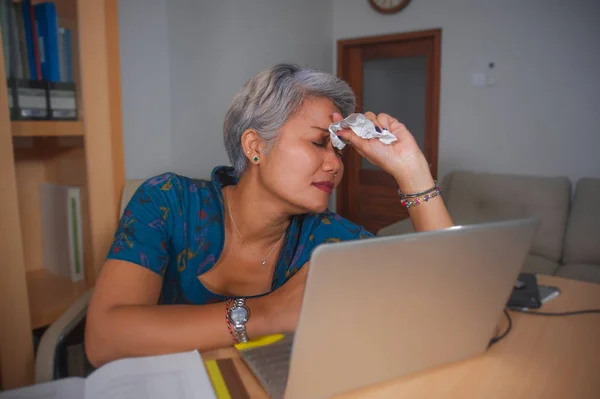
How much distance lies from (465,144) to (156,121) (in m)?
2.20

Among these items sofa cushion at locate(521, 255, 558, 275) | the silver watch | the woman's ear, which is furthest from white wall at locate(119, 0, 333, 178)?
sofa cushion at locate(521, 255, 558, 275)

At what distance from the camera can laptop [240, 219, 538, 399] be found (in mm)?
525

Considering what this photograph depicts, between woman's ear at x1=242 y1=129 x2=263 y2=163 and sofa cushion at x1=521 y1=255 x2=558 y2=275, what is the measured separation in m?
1.98

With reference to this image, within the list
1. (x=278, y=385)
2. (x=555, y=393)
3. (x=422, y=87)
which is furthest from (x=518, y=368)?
(x=422, y=87)

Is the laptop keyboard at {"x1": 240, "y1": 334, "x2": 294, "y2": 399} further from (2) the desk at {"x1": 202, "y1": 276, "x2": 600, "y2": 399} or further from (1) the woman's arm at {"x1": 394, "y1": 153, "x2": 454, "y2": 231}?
(1) the woman's arm at {"x1": 394, "y1": 153, "x2": 454, "y2": 231}

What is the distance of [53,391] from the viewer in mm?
618

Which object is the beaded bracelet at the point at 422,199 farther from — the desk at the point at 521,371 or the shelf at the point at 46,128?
the shelf at the point at 46,128

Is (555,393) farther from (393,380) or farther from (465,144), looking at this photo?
(465,144)

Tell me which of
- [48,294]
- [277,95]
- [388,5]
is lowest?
[48,294]

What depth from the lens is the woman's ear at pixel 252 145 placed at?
1.07 meters

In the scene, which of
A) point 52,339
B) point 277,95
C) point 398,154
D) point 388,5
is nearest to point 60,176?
point 52,339

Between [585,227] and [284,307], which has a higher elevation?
[284,307]

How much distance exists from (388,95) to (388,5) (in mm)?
675

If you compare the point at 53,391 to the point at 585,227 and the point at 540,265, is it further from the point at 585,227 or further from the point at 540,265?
the point at 585,227
